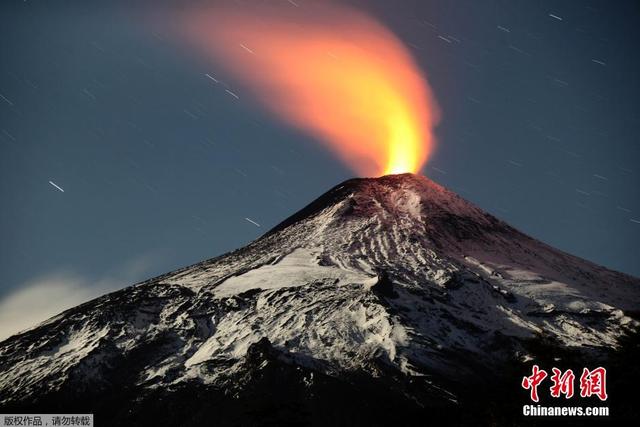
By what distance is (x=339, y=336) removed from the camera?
59.2 m

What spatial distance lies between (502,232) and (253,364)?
53.0 metres

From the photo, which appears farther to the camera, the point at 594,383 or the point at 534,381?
the point at 534,381

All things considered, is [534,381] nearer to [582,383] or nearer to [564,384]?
[564,384]

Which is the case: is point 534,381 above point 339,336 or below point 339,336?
below

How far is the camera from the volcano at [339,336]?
48.6m

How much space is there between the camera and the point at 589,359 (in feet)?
179

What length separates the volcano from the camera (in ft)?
160

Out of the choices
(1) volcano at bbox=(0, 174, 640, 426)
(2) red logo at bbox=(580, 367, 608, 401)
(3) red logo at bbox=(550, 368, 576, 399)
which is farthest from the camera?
(1) volcano at bbox=(0, 174, 640, 426)

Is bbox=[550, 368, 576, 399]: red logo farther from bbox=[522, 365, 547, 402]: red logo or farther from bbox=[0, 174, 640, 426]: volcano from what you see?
bbox=[0, 174, 640, 426]: volcano

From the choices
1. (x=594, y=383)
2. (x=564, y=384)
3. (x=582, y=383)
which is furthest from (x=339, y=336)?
(x=594, y=383)

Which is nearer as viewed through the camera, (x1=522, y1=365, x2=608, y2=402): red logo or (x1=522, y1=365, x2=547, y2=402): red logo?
(x1=522, y1=365, x2=608, y2=402): red logo

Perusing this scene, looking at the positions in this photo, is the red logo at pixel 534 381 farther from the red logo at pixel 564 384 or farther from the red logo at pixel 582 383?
the red logo at pixel 564 384

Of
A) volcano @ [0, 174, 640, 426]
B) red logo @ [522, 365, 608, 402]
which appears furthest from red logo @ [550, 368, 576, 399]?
volcano @ [0, 174, 640, 426]

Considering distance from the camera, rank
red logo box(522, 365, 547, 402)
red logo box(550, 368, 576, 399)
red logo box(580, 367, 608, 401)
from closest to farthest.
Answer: red logo box(580, 367, 608, 401) < red logo box(550, 368, 576, 399) < red logo box(522, 365, 547, 402)
